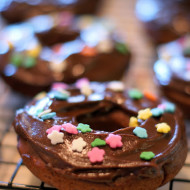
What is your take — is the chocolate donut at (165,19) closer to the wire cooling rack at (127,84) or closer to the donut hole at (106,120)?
the wire cooling rack at (127,84)

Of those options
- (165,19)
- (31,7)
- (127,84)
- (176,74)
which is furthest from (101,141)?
(31,7)

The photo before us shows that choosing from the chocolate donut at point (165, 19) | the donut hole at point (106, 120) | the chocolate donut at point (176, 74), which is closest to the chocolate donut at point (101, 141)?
the donut hole at point (106, 120)

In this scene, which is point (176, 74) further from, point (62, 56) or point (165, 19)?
point (165, 19)

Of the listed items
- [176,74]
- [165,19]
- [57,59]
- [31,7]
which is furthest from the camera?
[31,7]

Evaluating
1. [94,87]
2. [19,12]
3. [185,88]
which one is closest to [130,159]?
[94,87]

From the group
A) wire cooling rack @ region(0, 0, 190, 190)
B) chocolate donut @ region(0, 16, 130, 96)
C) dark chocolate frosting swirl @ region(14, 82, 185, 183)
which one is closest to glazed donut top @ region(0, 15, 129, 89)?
chocolate donut @ region(0, 16, 130, 96)

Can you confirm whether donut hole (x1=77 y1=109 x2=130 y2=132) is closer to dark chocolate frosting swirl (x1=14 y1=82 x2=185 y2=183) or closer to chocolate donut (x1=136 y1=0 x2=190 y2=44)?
dark chocolate frosting swirl (x1=14 y1=82 x2=185 y2=183)
